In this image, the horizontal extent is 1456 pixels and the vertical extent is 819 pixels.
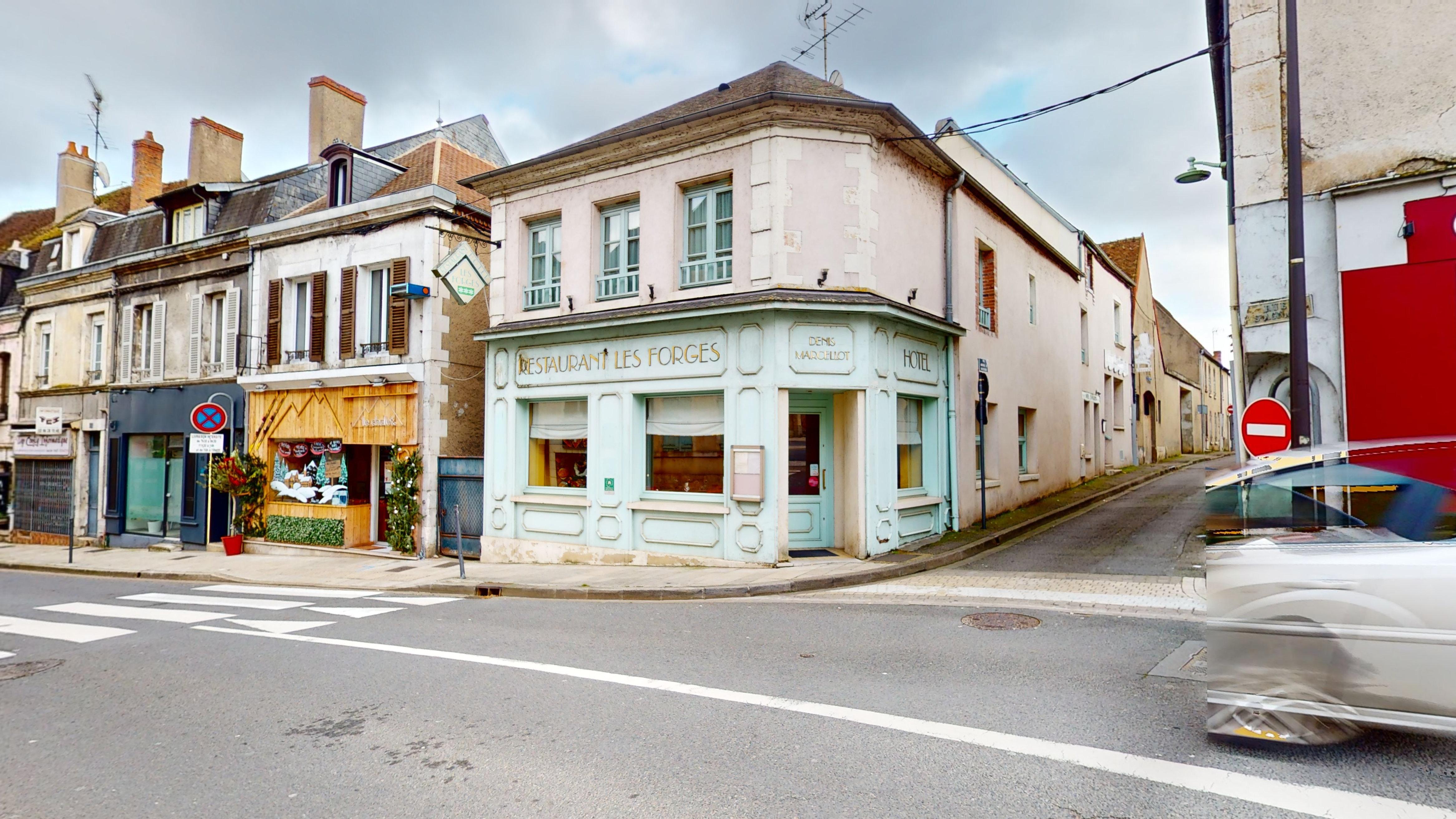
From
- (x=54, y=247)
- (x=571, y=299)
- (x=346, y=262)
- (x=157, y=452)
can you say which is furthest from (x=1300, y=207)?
(x=54, y=247)

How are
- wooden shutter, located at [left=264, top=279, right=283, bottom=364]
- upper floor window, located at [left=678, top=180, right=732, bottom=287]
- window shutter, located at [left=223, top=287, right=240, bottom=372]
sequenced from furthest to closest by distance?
window shutter, located at [left=223, top=287, right=240, bottom=372] → wooden shutter, located at [left=264, top=279, right=283, bottom=364] → upper floor window, located at [left=678, top=180, right=732, bottom=287]

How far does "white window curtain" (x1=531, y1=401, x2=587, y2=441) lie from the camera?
44.7 ft

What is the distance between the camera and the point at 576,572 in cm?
1223

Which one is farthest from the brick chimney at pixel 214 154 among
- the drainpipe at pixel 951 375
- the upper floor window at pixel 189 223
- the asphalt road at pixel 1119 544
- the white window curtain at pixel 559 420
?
the asphalt road at pixel 1119 544

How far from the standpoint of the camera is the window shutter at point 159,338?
20047 millimetres

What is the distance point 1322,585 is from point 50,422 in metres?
28.6

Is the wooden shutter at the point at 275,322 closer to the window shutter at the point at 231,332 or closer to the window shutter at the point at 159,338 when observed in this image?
the window shutter at the point at 231,332

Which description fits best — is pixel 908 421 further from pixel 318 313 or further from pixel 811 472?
pixel 318 313

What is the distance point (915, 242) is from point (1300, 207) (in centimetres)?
589

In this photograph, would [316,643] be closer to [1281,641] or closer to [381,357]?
[1281,641]

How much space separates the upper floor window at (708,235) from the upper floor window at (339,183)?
29.4 ft

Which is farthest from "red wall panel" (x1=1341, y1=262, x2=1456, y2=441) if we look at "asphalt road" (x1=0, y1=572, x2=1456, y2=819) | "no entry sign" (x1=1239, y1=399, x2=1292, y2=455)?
"asphalt road" (x1=0, y1=572, x2=1456, y2=819)

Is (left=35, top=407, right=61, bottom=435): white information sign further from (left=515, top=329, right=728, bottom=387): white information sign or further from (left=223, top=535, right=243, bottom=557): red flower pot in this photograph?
(left=515, top=329, right=728, bottom=387): white information sign

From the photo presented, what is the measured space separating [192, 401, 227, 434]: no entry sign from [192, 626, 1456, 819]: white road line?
13.2 meters
